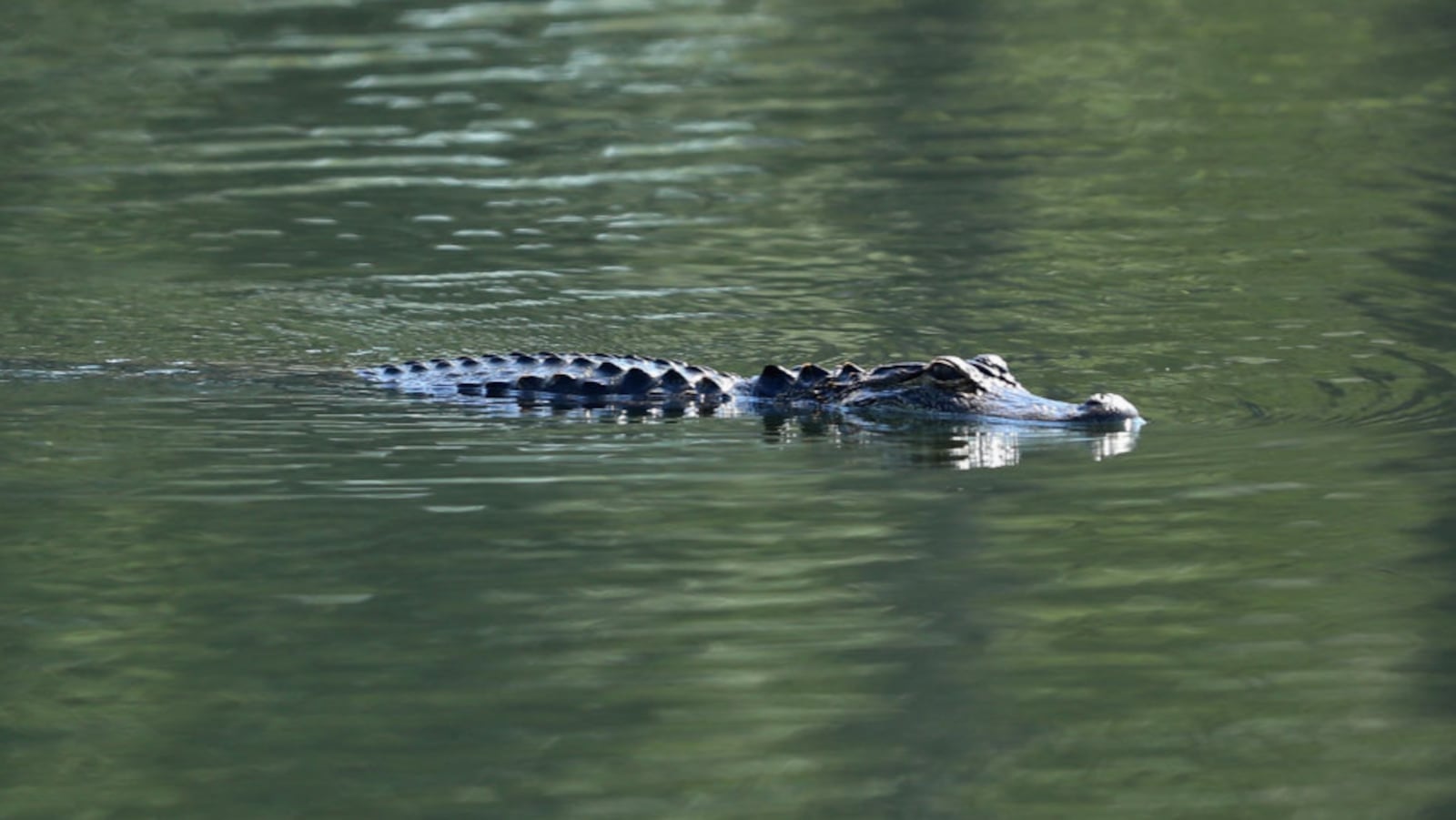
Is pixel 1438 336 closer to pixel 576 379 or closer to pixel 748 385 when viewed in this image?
pixel 748 385

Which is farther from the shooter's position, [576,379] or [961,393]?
[576,379]

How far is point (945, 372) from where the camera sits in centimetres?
1059

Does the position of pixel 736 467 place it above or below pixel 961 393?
below

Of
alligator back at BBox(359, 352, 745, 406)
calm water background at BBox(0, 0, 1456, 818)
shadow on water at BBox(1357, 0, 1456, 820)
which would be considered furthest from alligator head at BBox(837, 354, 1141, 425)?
shadow on water at BBox(1357, 0, 1456, 820)

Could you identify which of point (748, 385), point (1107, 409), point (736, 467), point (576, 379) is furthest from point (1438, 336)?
point (576, 379)

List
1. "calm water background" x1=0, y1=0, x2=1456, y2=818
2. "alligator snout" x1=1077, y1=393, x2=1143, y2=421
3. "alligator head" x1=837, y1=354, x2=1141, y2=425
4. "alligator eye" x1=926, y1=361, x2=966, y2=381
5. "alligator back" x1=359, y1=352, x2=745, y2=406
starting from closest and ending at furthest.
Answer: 1. "calm water background" x1=0, y1=0, x2=1456, y2=818
2. "alligator snout" x1=1077, y1=393, x2=1143, y2=421
3. "alligator head" x1=837, y1=354, x2=1141, y2=425
4. "alligator eye" x1=926, y1=361, x2=966, y2=381
5. "alligator back" x1=359, y1=352, x2=745, y2=406

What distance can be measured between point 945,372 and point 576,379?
1.82 meters

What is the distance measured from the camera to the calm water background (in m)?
6.42

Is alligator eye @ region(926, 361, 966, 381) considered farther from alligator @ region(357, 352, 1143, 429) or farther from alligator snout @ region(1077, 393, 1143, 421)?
alligator snout @ region(1077, 393, 1143, 421)

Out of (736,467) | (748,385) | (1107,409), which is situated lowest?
(736,467)

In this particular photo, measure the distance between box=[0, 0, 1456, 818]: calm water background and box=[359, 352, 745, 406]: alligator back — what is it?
290 millimetres

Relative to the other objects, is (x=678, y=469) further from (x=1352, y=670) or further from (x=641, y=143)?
(x=641, y=143)

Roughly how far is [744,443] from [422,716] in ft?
12.6

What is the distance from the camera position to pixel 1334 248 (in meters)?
14.0
